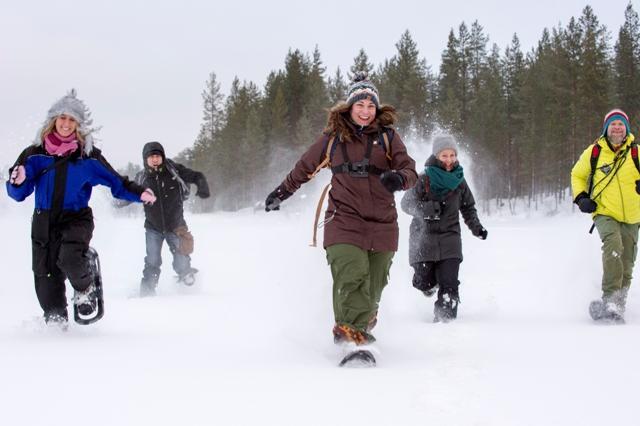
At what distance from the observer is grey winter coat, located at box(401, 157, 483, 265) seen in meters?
6.18

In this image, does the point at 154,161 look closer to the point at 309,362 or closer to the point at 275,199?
the point at 275,199

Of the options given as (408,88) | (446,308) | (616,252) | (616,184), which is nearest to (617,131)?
(616,184)

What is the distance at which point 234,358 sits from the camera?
3.94 metres

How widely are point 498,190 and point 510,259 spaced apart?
151 feet

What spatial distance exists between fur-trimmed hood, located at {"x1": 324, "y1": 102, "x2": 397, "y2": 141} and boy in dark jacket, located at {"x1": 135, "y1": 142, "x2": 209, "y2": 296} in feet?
14.1

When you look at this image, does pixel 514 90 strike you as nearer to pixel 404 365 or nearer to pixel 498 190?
pixel 498 190

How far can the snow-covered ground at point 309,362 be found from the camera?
8.91 feet

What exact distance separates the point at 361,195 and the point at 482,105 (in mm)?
51040

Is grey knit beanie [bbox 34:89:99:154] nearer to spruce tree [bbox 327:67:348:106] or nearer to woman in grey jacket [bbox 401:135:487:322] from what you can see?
woman in grey jacket [bbox 401:135:487:322]

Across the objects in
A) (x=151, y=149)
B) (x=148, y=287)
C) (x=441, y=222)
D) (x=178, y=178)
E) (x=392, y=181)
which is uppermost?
(x=151, y=149)

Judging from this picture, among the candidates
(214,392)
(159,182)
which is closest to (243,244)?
(159,182)

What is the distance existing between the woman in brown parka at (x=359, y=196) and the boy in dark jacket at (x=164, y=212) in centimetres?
432

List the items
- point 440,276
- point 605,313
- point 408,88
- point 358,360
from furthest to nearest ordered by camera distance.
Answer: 1. point 408,88
2. point 440,276
3. point 605,313
4. point 358,360

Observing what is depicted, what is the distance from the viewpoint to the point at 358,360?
3.83 m
